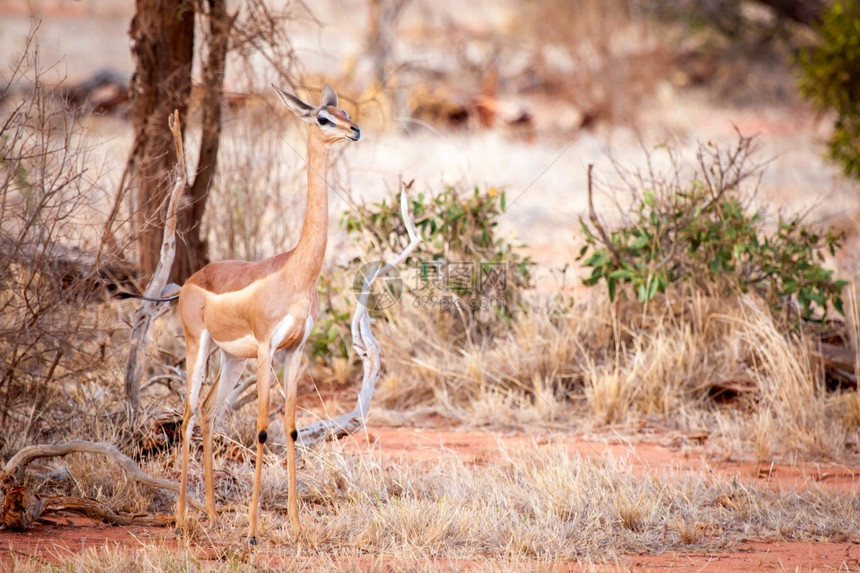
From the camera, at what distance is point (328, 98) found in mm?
3453

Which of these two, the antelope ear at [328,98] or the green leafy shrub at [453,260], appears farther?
the green leafy shrub at [453,260]

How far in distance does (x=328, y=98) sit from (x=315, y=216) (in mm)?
448

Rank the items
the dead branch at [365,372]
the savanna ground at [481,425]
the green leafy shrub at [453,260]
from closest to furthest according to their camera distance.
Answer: the savanna ground at [481,425] → the dead branch at [365,372] → the green leafy shrub at [453,260]

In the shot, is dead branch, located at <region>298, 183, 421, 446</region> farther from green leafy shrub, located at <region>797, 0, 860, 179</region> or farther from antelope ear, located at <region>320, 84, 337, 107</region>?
green leafy shrub, located at <region>797, 0, 860, 179</region>

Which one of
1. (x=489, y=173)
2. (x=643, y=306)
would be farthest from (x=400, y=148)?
(x=643, y=306)

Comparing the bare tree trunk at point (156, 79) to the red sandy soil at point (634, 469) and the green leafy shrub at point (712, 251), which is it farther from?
the green leafy shrub at point (712, 251)

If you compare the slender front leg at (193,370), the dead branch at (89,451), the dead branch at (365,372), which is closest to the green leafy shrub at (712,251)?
the dead branch at (365,372)

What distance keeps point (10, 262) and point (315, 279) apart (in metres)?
1.75

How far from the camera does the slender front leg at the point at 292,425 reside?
3.44 m

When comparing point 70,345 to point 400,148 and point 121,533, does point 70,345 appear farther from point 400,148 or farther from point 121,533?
point 400,148

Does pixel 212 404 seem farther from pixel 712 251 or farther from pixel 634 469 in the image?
pixel 712 251

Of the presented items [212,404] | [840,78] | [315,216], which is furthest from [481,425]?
[840,78]

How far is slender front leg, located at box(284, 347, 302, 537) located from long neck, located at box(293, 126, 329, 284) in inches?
13.2

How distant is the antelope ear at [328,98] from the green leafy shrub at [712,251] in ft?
9.72
